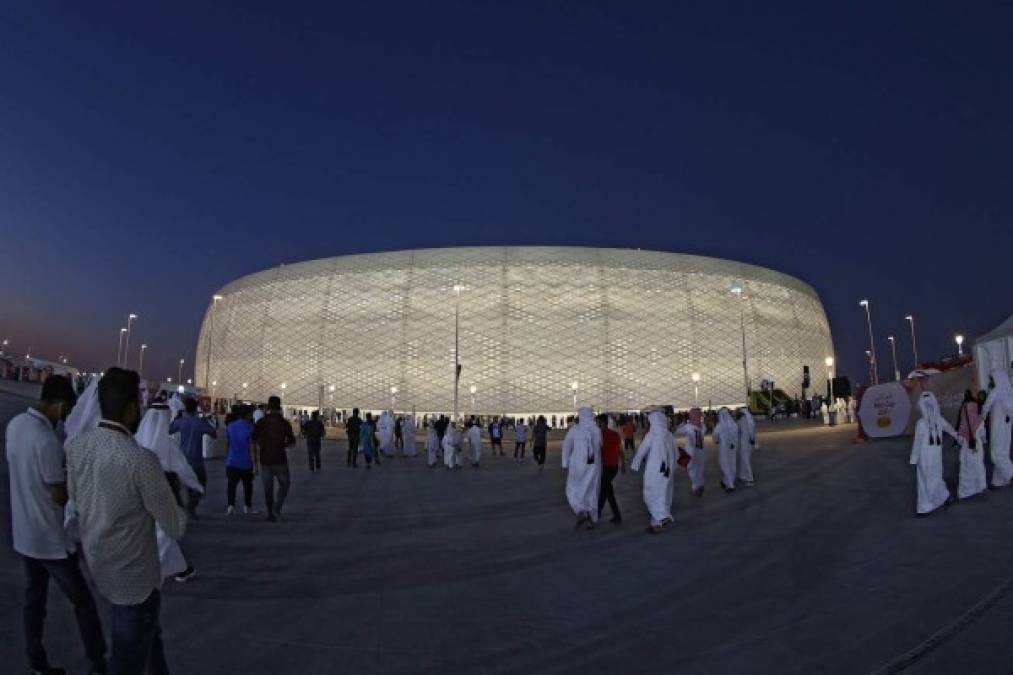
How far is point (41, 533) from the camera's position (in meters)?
3.54

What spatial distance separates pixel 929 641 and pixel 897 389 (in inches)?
759

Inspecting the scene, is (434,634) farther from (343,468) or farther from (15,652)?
(343,468)

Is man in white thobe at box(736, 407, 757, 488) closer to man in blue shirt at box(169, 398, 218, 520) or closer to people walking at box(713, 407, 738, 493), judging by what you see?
people walking at box(713, 407, 738, 493)

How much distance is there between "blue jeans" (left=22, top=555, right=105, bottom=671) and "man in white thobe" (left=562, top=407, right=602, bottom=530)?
5924mm

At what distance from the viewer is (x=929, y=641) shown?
377cm

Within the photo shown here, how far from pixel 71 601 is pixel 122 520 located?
1270 mm

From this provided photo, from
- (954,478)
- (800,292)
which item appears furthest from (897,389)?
(800,292)

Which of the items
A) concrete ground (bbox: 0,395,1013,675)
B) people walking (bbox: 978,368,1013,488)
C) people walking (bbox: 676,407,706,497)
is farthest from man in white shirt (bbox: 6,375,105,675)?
people walking (bbox: 978,368,1013,488)

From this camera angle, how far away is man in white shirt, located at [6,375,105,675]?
350cm

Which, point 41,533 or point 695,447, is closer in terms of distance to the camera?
point 41,533

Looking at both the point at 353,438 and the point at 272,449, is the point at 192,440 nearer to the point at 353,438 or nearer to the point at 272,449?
the point at 272,449

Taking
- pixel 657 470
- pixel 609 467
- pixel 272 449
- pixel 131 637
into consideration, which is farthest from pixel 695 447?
pixel 131 637

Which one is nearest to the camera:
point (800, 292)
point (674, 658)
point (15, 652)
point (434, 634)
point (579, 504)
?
point (674, 658)

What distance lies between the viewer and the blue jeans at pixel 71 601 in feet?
11.4
